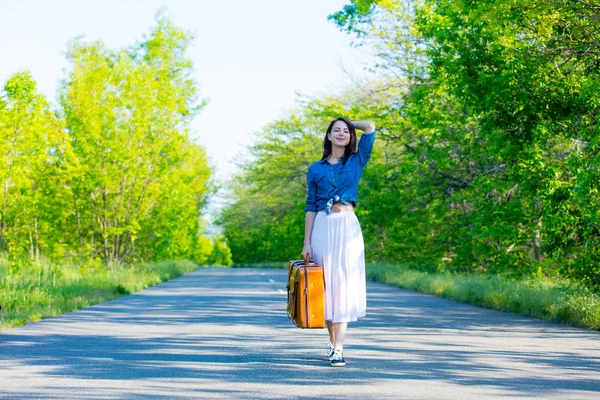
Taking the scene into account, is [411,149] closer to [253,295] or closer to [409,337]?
[253,295]

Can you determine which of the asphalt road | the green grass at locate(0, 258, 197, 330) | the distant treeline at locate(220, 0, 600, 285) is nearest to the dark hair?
the asphalt road

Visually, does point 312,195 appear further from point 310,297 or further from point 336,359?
point 336,359

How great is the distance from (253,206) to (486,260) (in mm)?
39851

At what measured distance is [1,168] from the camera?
696 inches

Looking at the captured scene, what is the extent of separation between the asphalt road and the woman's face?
192 cm

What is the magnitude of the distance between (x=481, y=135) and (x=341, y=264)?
12.0 m

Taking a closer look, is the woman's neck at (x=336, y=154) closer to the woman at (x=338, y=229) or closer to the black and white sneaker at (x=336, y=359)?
the woman at (x=338, y=229)

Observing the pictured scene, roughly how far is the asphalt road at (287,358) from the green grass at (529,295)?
1.22 ft

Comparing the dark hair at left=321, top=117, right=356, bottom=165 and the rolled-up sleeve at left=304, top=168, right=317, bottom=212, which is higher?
the dark hair at left=321, top=117, right=356, bottom=165

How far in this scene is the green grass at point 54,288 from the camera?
12953 mm

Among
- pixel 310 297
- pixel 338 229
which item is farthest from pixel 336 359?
pixel 338 229

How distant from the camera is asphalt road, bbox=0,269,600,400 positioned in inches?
243

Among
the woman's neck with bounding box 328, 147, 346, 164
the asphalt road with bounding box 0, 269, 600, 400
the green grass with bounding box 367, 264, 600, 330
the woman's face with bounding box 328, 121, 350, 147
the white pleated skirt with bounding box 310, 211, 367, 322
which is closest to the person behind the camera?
the asphalt road with bounding box 0, 269, 600, 400

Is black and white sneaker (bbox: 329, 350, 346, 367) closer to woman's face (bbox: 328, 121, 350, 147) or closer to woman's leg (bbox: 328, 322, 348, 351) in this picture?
woman's leg (bbox: 328, 322, 348, 351)
